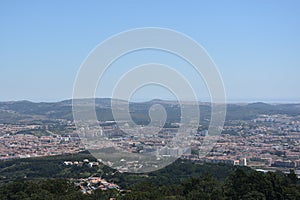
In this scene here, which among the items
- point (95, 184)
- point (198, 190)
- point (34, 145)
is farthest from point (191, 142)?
point (34, 145)

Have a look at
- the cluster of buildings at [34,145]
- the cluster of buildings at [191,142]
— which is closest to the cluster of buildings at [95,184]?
the cluster of buildings at [191,142]

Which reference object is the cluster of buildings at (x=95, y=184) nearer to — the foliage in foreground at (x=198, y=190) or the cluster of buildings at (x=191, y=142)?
the cluster of buildings at (x=191, y=142)

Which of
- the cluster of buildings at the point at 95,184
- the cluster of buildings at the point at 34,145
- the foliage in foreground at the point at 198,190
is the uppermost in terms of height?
the foliage in foreground at the point at 198,190

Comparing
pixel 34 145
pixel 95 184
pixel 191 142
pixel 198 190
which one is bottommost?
pixel 95 184

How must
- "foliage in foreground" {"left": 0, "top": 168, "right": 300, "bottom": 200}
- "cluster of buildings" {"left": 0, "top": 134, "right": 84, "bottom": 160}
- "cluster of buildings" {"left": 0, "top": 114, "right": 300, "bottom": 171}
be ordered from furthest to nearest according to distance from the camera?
"cluster of buildings" {"left": 0, "top": 134, "right": 84, "bottom": 160} < "cluster of buildings" {"left": 0, "top": 114, "right": 300, "bottom": 171} < "foliage in foreground" {"left": 0, "top": 168, "right": 300, "bottom": 200}

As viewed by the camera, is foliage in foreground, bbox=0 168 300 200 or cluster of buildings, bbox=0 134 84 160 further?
cluster of buildings, bbox=0 134 84 160

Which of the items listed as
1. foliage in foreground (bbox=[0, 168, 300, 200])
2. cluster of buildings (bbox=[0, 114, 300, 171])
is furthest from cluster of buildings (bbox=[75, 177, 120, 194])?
foliage in foreground (bbox=[0, 168, 300, 200])

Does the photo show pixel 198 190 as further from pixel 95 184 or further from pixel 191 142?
pixel 191 142

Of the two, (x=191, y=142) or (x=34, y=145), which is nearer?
(x=191, y=142)

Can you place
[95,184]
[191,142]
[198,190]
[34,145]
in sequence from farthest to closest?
[34,145] < [191,142] < [95,184] < [198,190]

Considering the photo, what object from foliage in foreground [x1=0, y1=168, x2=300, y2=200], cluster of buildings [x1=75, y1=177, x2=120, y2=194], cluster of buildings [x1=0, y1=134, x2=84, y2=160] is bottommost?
cluster of buildings [x1=75, y1=177, x2=120, y2=194]

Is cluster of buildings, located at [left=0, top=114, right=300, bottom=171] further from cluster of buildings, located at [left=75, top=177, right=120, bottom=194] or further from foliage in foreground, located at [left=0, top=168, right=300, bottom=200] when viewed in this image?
foliage in foreground, located at [left=0, top=168, right=300, bottom=200]

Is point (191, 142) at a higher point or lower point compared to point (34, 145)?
higher

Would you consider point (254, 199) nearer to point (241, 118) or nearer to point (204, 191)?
point (204, 191)
